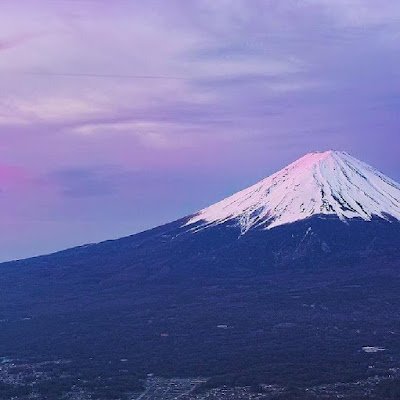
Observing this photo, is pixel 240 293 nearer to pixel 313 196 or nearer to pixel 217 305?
pixel 217 305

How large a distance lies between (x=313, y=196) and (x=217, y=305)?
3975 centimetres

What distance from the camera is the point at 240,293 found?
3130 inches

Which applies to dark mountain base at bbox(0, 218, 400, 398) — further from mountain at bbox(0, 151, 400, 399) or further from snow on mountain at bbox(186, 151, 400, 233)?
snow on mountain at bbox(186, 151, 400, 233)

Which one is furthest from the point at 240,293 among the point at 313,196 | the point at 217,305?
the point at 313,196

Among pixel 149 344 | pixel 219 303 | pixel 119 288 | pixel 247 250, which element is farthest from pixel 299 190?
pixel 149 344

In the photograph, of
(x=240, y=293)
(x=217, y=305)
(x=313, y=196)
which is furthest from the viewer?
(x=313, y=196)

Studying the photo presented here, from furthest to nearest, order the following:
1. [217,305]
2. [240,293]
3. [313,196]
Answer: [313,196]
[240,293]
[217,305]

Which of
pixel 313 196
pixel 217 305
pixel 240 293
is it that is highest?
pixel 313 196

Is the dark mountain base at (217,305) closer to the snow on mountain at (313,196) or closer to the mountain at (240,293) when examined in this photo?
the mountain at (240,293)

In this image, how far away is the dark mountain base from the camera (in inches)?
2005

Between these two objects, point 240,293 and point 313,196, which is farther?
point 313,196

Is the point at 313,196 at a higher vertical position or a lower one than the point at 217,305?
higher

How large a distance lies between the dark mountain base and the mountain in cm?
→ 16

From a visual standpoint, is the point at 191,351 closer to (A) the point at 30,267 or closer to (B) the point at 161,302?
(B) the point at 161,302
